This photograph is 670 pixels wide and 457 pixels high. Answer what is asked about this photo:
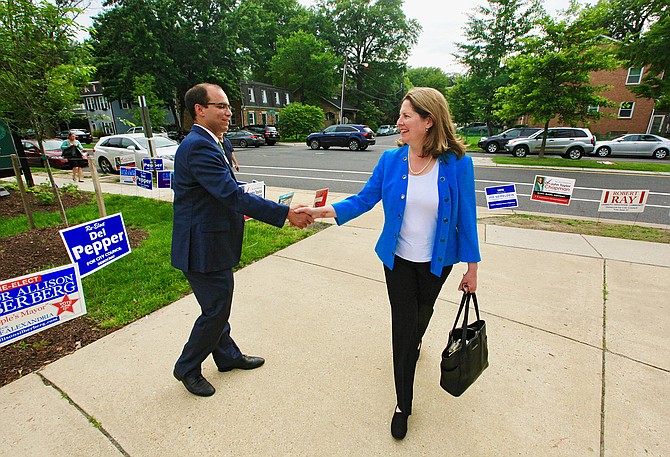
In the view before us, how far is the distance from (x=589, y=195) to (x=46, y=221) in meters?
12.3

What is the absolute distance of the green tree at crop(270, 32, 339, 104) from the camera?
126ft

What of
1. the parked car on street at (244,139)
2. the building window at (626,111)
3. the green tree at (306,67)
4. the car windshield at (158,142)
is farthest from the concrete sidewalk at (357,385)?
the green tree at (306,67)

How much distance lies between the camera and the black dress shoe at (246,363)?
2.45 meters

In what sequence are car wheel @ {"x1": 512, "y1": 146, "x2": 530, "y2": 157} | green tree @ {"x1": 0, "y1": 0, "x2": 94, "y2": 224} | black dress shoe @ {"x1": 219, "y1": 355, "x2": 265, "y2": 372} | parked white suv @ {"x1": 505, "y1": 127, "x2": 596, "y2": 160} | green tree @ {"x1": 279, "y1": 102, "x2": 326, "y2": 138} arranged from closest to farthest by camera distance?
black dress shoe @ {"x1": 219, "y1": 355, "x2": 265, "y2": 372} → green tree @ {"x1": 0, "y1": 0, "x2": 94, "y2": 224} → parked white suv @ {"x1": 505, "y1": 127, "x2": 596, "y2": 160} → car wheel @ {"x1": 512, "y1": 146, "x2": 530, "y2": 157} → green tree @ {"x1": 279, "y1": 102, "x2": 326, "y2": 138}

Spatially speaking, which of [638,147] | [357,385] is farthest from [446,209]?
[638,147]

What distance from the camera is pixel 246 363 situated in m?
2.47

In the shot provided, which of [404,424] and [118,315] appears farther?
[118,315]

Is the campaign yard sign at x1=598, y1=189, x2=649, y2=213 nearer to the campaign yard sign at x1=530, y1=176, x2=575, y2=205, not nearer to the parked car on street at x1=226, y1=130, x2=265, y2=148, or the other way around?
the campaign yard sign at x1=530, y1=176, x2=575, y2=205

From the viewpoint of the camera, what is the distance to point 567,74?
13.7m

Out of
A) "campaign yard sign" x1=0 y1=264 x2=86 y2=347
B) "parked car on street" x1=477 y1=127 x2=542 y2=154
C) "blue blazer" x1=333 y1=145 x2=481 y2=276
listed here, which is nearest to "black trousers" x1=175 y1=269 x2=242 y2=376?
"blue blazer" x1=333 y1=145 x2=481 y2=276

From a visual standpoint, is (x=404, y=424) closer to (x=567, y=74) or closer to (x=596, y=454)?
(x=596, y=454)

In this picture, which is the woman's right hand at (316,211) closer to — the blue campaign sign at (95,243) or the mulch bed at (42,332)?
the mulch bed at (42,332)

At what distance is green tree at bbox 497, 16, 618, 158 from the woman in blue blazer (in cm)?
1554

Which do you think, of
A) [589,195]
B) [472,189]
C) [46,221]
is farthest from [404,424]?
[589,195]
